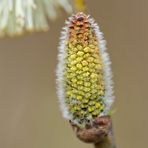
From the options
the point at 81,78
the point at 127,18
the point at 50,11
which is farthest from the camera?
the point at 127,18

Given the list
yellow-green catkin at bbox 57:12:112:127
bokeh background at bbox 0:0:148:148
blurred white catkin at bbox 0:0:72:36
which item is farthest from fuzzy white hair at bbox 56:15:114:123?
bokeh background at bbox 0:0:148:148

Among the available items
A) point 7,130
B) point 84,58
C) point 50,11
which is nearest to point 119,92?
point 7,130

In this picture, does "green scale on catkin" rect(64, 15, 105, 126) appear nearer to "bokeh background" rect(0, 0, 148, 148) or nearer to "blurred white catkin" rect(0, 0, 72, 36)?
"blurred white catkin" rect(0, 0, 72, 36)

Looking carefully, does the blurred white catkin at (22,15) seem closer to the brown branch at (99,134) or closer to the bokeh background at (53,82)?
the brown branch at (99,134)

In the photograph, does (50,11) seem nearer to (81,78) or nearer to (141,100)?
(81,78)

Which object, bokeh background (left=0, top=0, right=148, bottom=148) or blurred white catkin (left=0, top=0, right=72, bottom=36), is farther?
bokeh background (left=0, top=0, right=148, bottom=148)

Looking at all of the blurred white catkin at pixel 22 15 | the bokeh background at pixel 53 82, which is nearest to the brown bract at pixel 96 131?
the blurred white catkin at pixel 22 15

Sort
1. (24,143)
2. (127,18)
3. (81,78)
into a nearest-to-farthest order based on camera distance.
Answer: (81,78) < (127,18) < (24,143)

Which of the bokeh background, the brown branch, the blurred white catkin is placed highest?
the bokeh background

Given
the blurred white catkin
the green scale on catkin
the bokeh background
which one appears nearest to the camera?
the green scale on catkin
